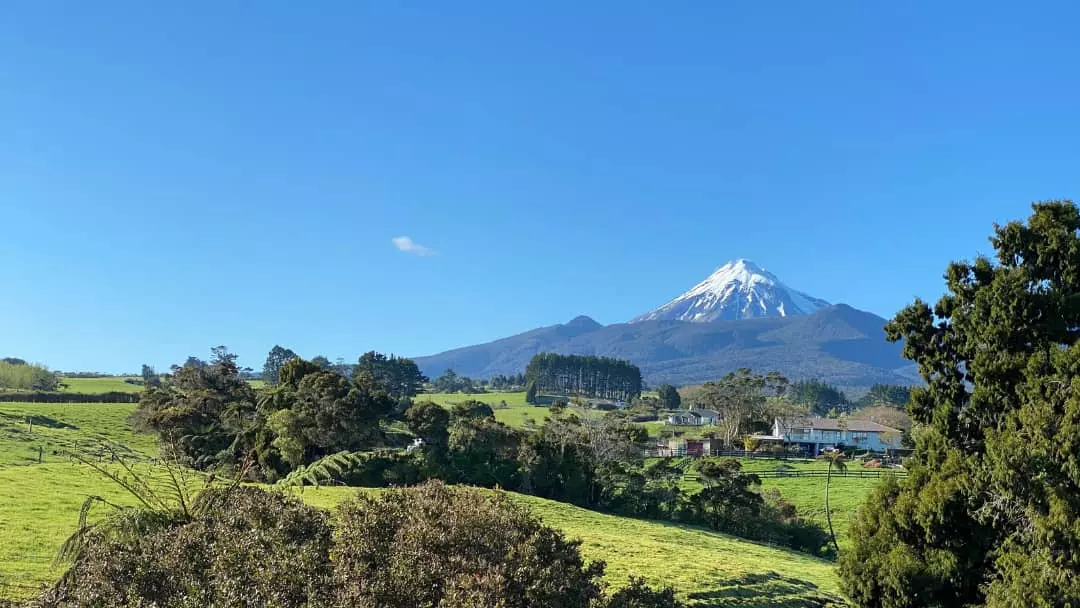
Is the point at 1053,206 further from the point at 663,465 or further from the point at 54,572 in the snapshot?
the point at 663,465

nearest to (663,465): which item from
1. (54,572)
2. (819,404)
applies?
(54,572)

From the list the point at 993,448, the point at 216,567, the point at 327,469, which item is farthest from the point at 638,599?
the point at 327,469

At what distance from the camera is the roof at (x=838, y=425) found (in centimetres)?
9775

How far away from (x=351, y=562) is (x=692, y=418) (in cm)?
11433

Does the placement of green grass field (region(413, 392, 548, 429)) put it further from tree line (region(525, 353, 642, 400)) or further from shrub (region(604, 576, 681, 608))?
shrub (region(604, 576, 681, 608))

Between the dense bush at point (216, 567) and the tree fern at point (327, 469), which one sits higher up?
the dense bush at point (216, 567)

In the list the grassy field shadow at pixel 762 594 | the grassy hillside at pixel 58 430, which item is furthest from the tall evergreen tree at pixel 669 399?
the grassy field shadow at pixel 762 594

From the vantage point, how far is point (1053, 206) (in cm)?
1797

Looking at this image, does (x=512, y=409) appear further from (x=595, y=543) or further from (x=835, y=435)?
(x=595, y=543)

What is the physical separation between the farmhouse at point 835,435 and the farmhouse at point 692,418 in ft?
61.1

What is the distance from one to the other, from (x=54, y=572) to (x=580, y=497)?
109ft

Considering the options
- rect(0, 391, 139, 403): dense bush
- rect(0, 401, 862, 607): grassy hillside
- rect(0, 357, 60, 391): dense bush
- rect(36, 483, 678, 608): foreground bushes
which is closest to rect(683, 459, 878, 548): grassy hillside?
rect(0, 401, 862, 607): grassy hillside

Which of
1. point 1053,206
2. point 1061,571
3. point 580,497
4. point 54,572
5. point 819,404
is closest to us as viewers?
point 1061,571

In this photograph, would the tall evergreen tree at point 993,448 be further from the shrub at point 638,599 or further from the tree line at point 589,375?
the tree line at point 589,375
